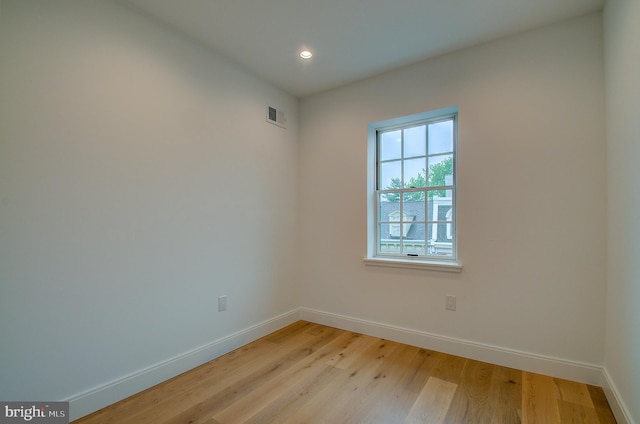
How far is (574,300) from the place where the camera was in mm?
2080

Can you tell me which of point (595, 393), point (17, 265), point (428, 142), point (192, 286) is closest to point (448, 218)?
point (428, 142)

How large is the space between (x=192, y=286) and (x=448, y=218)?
2.29 meters

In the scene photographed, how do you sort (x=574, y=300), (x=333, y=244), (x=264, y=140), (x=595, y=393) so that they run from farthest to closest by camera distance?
(x=333, y=244)
(x=264, y=140)
(x=574, y=300)
(x=595, y=393)

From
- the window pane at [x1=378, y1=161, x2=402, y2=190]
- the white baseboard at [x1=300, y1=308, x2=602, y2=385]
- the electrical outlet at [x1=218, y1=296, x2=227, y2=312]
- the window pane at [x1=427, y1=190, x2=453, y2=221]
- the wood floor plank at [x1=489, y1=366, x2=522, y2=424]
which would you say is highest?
the window pane at [x1=378, y1=161, x2=402, y2=190]

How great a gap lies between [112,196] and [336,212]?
6.58ft

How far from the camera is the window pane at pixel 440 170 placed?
271 centimetres

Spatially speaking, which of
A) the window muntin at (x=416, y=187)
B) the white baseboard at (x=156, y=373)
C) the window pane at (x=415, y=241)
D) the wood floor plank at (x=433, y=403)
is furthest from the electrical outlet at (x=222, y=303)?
the window pane at (x=415, y=241)

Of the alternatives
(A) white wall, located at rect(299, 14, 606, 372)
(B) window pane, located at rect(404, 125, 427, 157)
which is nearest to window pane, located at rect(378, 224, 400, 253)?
(A) white wall, located at rect(299, 14, 606, 372)

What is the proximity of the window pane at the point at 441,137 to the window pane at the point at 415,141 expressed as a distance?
0.21 ft

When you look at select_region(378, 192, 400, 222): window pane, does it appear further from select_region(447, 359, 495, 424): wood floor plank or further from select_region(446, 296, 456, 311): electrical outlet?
select_region(447, 359, 495, 424): wood floor plank

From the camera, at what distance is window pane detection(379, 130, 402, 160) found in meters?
3.03

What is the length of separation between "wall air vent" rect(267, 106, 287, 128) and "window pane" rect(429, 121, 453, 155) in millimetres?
1538

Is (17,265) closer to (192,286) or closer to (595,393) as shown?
(192,286)

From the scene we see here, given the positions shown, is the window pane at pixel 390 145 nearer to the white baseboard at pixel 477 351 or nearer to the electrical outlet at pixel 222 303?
the white baseboard at pixel 477 351
